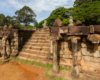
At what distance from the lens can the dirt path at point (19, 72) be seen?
33.7 ft

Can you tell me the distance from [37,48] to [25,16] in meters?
42.3

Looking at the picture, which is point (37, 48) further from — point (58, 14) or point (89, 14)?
point (58, 14)

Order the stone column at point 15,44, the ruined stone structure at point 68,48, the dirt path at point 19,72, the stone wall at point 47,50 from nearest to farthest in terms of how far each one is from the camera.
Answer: the ruined stone structure at point 68,48 < the stone wall at point 47,50 < the dirt path at point 19,72 < the stone column at point 15,44

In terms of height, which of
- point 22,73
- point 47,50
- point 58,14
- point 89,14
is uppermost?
point 58,14

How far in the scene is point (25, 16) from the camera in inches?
2163

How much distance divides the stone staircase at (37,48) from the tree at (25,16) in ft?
129

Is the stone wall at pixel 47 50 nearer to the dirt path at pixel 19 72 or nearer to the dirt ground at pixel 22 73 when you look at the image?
the dirt ground at pixel 22 73

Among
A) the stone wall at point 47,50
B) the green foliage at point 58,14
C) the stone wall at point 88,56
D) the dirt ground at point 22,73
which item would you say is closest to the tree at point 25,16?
the green foliage at point 58,14

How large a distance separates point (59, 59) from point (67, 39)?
1204mm

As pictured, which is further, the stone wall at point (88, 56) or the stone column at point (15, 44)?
the stone column at point (15, 44)

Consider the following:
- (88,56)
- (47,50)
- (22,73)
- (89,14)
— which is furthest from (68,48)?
(89,14)

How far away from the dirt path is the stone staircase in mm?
879

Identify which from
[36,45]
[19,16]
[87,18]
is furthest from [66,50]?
[19,16]

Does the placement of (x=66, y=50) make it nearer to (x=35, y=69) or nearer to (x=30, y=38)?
(x=35, y=69)
